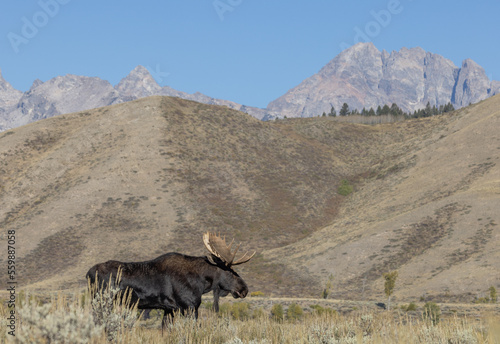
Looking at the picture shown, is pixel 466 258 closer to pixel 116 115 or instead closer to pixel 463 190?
pixel 463 190

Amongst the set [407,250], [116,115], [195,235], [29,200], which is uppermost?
[116,115]

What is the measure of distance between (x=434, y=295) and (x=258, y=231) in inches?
1259

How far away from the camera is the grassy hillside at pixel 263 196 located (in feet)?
168

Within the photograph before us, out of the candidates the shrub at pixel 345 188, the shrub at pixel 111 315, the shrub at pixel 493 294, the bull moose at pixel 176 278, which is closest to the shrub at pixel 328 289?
the shrub at pixel 493 294

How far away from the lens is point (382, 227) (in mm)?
59312

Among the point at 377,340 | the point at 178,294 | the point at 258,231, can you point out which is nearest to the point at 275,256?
the point at 258,231

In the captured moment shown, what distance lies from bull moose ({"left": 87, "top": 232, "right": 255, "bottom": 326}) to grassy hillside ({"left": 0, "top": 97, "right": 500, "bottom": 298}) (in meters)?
31.9

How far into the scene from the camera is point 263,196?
257 ft

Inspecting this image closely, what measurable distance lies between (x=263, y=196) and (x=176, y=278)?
66255mm

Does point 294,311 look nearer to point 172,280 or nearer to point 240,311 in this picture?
point 240,311

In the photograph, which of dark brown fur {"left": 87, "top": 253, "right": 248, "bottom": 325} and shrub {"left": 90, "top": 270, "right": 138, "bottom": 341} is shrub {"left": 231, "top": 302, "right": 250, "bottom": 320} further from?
shrub {"left": 90, "top": 270, "right": 138, "bottom": 341}

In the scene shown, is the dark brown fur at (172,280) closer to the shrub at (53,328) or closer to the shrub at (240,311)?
the shrub at (53,328)

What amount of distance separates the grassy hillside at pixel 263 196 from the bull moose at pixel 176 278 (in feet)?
105

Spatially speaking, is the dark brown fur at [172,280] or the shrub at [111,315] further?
the dark brown fur at [172,280]
